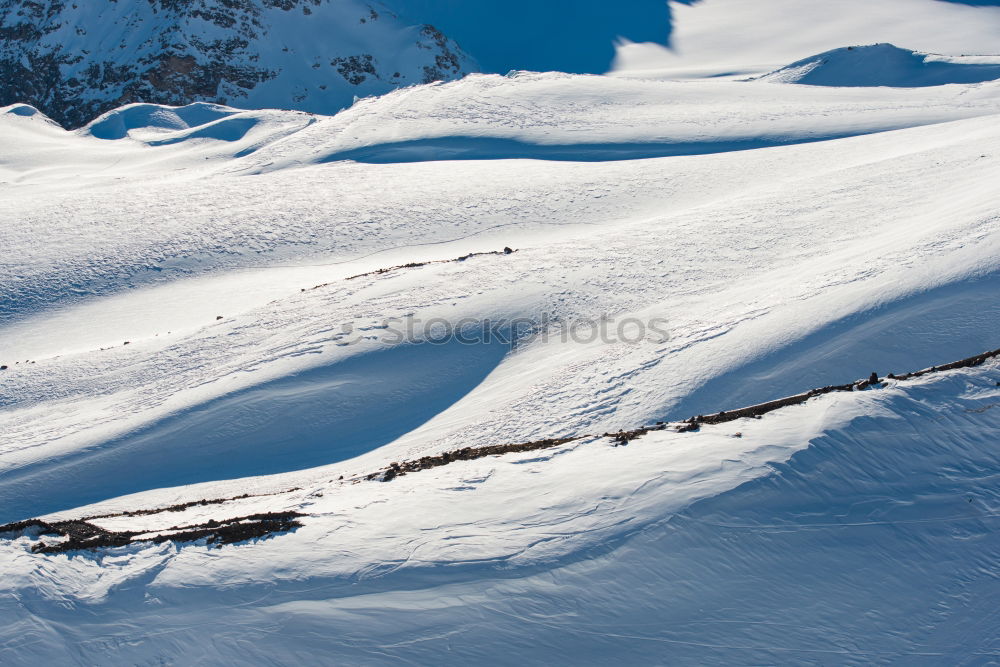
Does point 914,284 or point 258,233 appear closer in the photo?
point 914,284

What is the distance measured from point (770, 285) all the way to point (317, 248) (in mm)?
9423

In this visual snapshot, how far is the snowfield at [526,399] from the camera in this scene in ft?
17.8

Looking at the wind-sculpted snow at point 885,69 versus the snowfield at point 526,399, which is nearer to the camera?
the snowfield at point 526,399

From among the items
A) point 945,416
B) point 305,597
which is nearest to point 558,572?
point 305,597

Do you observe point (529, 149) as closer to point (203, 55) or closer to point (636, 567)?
point (636, 567)

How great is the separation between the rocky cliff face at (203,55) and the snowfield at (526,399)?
30745 millimetres

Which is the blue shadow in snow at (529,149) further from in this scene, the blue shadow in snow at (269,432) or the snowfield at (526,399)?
the blue shadow in snow at (269,432)

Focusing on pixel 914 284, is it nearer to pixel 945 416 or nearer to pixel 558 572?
pixel 945 416

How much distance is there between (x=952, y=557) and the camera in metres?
5.67

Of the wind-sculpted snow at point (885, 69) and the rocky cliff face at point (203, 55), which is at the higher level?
the rocky cliff face at point (203, 55)

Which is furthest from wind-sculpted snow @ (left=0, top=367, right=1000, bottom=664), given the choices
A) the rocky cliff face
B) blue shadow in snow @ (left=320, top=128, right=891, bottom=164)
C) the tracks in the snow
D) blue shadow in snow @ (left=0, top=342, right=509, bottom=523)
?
the rocky cliff face

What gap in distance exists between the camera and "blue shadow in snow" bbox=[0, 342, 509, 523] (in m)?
9.69

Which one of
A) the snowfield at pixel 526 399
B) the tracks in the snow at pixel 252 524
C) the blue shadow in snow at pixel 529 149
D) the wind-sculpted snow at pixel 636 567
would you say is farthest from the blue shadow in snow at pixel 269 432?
the blue shadow in snow at pixel 529 149

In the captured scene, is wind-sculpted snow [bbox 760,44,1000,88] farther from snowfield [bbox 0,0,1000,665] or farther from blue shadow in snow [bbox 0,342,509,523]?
blue shadow in snow [bbox 0,342,509,523]
